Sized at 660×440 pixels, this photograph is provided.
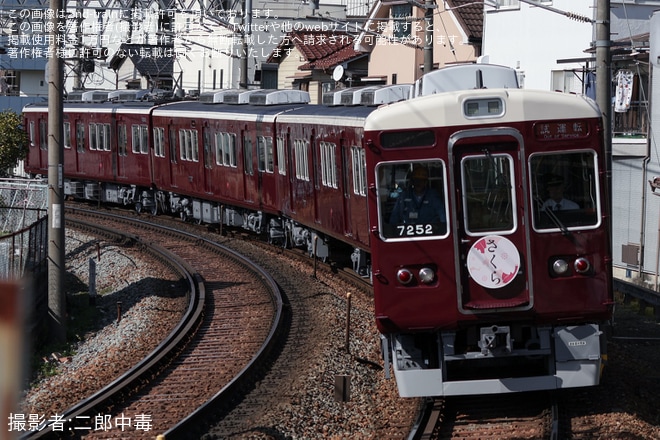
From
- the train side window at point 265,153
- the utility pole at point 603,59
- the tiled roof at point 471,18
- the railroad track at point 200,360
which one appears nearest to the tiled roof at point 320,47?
the tiled roof at point 471,18

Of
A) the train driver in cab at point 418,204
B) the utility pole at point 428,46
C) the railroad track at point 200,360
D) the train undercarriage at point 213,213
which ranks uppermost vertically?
the utility pole at point 428,46

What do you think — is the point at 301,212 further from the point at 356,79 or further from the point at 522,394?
the point at 356,79

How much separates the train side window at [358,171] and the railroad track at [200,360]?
184cm

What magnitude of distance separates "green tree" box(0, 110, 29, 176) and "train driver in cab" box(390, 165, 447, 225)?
25570mm

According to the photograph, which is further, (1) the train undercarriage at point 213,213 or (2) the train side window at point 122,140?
(2) the train side window at point 122,140

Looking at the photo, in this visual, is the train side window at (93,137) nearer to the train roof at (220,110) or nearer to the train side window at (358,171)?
the train roof at (220,110)

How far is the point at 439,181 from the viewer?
26.5 ft

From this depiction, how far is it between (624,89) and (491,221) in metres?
12.7

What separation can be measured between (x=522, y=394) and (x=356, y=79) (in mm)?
26195

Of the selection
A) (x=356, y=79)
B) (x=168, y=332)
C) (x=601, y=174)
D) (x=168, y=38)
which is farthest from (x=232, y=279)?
(x=168, y=38)

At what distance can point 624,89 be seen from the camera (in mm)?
19750

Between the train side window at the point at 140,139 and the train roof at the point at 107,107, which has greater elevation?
the train roof at the point at 107,107

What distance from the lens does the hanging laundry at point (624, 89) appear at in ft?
64.6

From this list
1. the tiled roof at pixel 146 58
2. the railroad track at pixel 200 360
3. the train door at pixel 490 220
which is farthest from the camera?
the tiled roof at pixel 146 58
